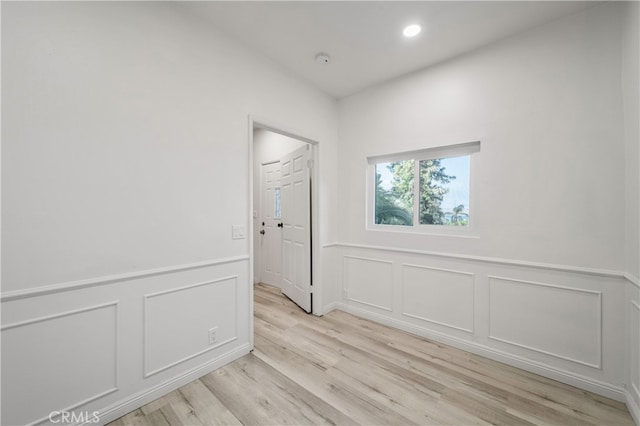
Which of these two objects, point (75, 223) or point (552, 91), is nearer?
point (75, 223)

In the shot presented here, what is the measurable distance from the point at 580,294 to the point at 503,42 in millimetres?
2162

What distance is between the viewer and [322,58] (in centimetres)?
249

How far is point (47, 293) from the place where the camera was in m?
1.38

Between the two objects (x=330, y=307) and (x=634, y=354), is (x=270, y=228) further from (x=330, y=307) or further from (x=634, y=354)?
(x=634, y=354)

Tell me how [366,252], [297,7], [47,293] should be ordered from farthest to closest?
1. [366,252]
2. [297,7]
3. [47,293]

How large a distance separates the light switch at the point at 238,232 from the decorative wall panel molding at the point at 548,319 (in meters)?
2.27

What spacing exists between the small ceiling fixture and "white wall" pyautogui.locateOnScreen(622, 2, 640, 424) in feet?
6.89

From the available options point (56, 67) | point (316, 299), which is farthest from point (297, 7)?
point (316, 299)

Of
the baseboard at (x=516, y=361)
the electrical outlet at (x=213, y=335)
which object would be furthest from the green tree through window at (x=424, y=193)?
the electrical outlet at (x=213, y=335)

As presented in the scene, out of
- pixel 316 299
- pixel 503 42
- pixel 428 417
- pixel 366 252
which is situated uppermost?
pixel 503 42

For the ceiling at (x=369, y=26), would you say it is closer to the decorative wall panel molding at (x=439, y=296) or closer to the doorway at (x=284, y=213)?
the doorway at (x=284, y=213)

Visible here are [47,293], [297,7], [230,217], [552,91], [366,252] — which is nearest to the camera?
[47,293]

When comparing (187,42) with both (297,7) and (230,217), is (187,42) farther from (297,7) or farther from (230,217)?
(230,217)

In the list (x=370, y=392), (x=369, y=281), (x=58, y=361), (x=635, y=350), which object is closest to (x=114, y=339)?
(x=58, y=361)
